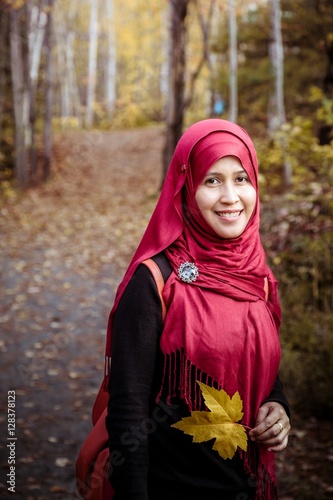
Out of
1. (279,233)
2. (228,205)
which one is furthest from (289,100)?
(228,205)

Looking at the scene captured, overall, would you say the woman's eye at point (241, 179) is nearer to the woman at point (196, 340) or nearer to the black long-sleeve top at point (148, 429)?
the woman at point (196, 340)

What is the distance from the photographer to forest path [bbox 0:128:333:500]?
4.28 metres

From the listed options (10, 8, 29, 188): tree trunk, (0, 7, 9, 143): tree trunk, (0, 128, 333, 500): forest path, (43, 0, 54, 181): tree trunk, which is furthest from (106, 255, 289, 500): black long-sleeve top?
(0, 7, 9, 143): tree trunk

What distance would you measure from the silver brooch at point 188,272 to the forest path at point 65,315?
268 cm

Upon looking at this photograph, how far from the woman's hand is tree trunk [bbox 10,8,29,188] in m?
13.9

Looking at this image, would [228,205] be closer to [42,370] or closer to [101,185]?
[42,370]

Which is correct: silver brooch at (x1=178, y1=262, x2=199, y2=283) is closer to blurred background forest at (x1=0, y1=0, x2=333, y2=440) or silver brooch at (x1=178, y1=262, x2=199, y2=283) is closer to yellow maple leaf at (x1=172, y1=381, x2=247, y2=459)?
yellow maple leaf at (x1=172, y1=381, x2=247, y2=459)

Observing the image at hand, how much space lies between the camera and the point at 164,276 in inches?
68.9

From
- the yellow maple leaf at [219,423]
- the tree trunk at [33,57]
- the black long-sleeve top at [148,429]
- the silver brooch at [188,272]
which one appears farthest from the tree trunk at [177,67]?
the yellow maple leaf at [219,423]

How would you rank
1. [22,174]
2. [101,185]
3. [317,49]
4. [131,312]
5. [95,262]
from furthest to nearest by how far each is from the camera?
[101,185] < [22,174] < [317,49] < [95,262] < [131,312]

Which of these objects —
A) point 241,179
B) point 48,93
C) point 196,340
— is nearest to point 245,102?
point 48,93

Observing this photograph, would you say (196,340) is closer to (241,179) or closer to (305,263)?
(241,179)

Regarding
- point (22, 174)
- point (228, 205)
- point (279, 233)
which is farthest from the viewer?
point (22, 174)

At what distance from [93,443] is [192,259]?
70cm
